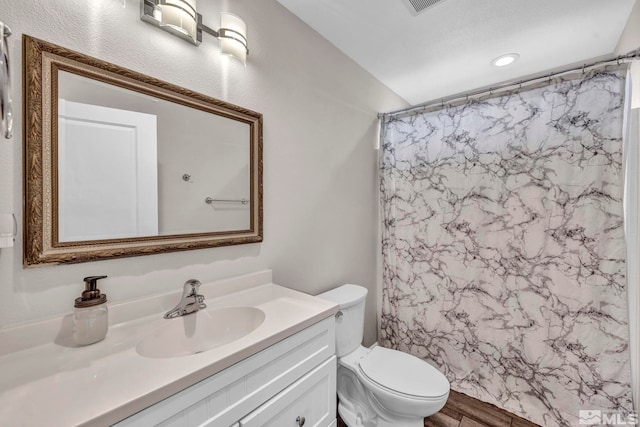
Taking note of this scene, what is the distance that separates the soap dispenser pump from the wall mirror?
0.12 meters

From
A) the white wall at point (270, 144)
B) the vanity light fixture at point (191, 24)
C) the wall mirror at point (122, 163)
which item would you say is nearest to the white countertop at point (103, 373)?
the white wall at point (270, 144)

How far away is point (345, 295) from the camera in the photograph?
163 centimetres

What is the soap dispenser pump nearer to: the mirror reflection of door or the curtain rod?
the mirror reflection of door

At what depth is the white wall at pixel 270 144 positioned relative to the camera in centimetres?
77

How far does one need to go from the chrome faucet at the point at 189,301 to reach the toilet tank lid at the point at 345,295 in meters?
0.76

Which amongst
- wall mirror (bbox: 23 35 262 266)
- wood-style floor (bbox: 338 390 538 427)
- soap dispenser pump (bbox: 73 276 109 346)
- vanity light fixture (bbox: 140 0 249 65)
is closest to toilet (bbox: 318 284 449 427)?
wood-style floor (bbox: 338 390 538 427)

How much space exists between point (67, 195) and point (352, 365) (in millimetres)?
1504

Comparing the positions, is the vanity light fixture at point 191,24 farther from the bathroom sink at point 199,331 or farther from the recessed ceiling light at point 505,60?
the recessed ceiling light at point 505,60

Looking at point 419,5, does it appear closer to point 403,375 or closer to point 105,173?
point 105,173

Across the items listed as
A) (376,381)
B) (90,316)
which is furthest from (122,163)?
(376,381)

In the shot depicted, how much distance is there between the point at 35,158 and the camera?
0.76 m

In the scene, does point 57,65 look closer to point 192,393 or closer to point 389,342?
point 192,393

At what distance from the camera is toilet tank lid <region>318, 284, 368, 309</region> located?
154 cm

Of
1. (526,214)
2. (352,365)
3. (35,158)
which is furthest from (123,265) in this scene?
(526,214)
